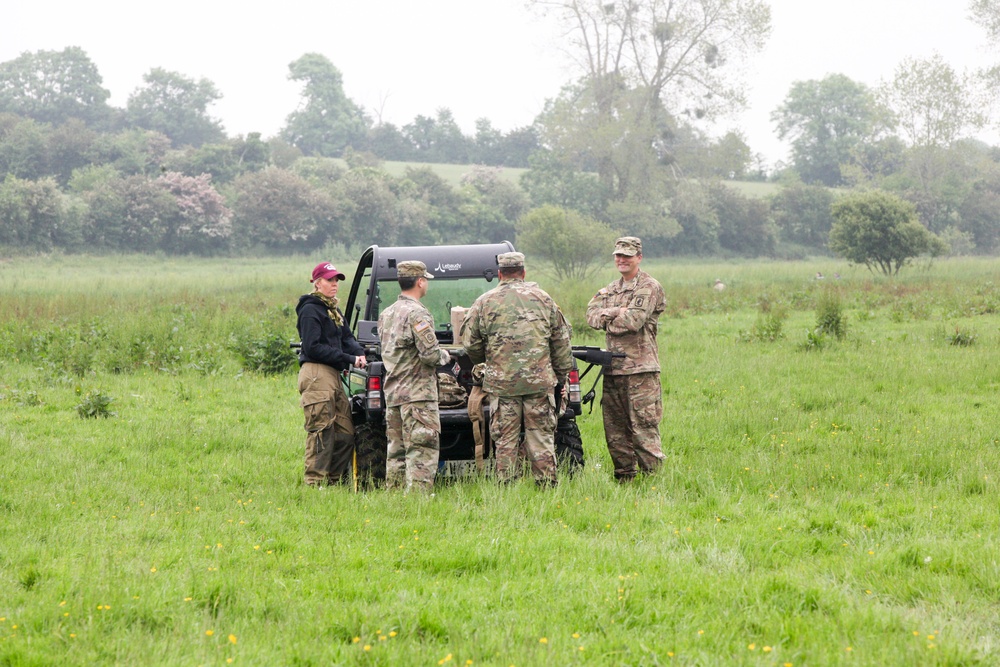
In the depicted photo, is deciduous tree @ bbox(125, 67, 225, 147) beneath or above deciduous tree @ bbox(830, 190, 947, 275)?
→ above

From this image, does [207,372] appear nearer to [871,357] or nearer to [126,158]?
[871,357]

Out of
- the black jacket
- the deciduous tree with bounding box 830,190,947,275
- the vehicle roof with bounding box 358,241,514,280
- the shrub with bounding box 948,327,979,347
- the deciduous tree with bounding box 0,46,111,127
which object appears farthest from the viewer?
the deciduous tree with bounding box 0,46,111,127

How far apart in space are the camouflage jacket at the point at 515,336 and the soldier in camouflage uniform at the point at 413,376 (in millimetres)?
342

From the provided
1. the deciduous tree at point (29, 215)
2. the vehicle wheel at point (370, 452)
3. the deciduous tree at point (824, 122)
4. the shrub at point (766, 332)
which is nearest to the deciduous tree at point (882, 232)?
the shrub at point (766, 332)

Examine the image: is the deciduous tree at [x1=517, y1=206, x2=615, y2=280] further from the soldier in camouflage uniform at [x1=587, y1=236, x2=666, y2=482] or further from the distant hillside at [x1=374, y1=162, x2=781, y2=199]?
the distant hillside at [x1=374, y1=162, x2=781, y2=199]

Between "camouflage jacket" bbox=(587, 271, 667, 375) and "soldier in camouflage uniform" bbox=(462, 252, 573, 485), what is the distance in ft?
1.99

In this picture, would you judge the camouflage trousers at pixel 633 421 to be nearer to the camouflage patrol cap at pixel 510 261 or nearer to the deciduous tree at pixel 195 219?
the camouflage patrol cap at pixel 510 261

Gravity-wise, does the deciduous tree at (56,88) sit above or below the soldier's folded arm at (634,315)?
above

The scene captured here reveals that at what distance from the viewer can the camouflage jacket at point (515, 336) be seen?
6.85 m

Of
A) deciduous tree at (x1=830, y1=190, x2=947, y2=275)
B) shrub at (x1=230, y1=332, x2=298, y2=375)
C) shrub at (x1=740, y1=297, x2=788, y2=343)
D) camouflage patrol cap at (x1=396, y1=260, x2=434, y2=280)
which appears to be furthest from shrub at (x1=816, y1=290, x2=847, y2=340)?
deciduous tree at (x1=830, y1=190, x2=947, y2=275)

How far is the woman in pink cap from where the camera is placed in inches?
286

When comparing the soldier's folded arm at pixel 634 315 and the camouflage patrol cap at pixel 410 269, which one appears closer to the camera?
the camouflage patrol cap at pixel 410 269

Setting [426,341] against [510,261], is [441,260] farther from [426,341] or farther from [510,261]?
[426,341]

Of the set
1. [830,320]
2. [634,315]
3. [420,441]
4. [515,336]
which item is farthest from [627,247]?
[830,320]
